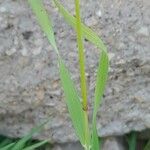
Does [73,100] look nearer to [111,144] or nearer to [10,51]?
[10,51]

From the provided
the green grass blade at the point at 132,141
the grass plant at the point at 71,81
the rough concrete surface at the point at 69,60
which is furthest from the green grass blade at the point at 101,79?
the green grass blade at the point at 132,141

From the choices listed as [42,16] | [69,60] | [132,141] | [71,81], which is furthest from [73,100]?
[132,141]

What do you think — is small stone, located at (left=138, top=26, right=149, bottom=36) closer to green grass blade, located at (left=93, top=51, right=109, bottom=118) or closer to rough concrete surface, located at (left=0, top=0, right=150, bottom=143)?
rough concrete surface, located at (left=0, top=0, right=150, bottom=143)

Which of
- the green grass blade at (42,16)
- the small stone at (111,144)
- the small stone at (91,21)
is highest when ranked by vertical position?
the green grass blade at (42,16)

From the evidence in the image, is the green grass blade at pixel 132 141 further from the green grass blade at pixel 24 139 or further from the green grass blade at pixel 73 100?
the green grass blade at pixel 73 100

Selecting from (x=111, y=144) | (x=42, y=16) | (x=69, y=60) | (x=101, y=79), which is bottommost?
(x=111, y=144)
